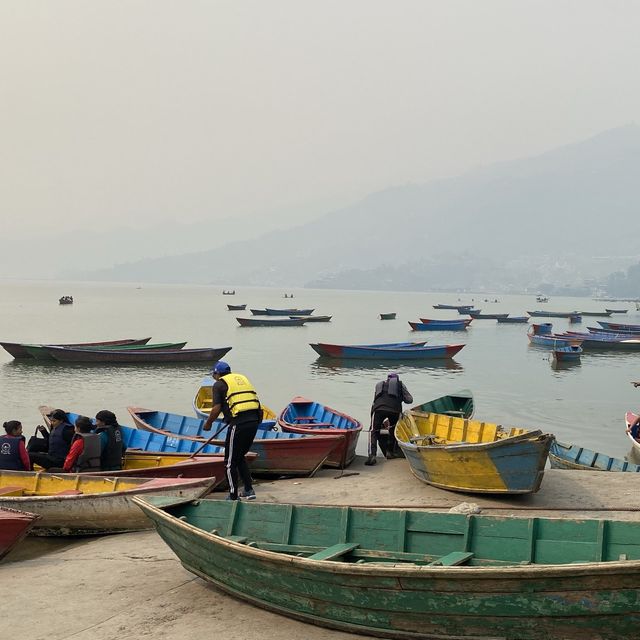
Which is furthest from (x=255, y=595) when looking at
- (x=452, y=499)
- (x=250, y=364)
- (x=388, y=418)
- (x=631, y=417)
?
(x=250, y=364)

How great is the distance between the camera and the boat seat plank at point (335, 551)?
24.1ft

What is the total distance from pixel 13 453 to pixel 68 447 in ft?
3.42

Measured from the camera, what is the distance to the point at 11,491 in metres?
11.1

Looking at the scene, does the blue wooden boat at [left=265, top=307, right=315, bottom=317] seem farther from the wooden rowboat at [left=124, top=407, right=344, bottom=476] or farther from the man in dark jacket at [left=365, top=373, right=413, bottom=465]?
the wooden rowboat at [left=124, top=407, right=344, bottom=476]

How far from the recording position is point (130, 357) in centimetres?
4122

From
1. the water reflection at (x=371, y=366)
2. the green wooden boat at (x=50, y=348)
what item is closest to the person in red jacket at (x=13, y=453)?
the green wooden boat at (x=50, y=348)

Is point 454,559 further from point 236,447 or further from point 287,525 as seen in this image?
point 236,447

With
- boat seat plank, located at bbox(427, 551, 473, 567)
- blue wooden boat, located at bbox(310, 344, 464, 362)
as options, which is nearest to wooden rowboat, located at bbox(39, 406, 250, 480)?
boat seat plank, located at bbox(427, 551, 473, 567)

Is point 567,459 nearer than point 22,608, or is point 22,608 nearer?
point 22,608

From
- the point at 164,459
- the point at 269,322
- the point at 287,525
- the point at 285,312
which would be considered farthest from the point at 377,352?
the point at 285,312

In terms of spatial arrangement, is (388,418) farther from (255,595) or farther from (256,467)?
(255,595)

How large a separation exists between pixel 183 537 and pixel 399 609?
111 inches

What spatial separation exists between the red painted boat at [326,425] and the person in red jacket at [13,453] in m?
5.64

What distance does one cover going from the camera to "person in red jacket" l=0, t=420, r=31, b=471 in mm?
11906
